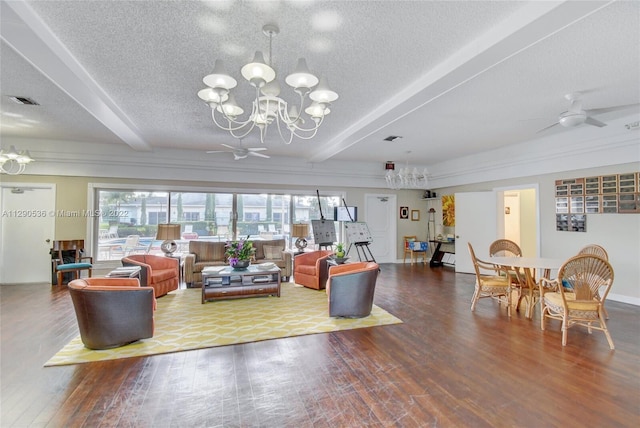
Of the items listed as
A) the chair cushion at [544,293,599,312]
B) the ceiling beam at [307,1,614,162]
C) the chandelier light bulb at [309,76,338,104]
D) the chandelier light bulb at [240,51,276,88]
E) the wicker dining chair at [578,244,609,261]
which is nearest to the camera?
the ceiling beam at [307,1,614,162]

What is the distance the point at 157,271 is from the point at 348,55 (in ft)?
15.6

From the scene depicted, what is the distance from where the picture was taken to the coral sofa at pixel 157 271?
15.2 feet

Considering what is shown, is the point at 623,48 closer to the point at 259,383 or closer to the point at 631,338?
the point at 631,338

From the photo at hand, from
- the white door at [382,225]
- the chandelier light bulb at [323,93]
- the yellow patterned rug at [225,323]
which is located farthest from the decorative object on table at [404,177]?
the chandelier light bulb at [323,93]

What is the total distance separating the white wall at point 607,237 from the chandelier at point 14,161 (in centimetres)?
1009

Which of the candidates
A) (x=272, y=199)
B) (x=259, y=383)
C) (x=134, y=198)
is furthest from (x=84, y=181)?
(x=259, y=383)

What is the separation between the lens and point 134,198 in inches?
263

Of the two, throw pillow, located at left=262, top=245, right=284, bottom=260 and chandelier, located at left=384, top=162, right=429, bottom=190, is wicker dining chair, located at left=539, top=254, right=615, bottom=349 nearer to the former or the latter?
chandelier, located at left=384, top=162, right=429, bottom=190

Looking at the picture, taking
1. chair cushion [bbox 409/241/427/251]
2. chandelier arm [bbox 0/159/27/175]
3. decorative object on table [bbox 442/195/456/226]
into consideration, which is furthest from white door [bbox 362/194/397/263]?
chandelier arm [bbox 0/159/27/175]

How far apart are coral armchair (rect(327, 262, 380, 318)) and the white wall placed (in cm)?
418

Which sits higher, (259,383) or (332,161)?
(332,161)

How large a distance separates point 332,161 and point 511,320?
5.45 m

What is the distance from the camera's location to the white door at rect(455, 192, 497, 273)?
6.92 metres

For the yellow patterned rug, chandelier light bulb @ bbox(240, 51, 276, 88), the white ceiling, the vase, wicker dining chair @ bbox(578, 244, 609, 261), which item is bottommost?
the yellow patterned rug
